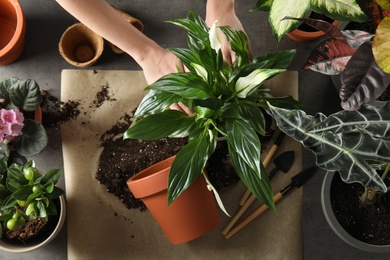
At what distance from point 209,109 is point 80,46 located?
1.85ft

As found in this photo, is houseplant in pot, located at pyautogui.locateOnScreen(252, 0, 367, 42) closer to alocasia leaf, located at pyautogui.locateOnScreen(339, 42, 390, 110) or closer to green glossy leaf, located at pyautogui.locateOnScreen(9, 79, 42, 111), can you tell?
alocasia leaf, located at pyautogui.locateOnScreen(339, 42, 390, 110)

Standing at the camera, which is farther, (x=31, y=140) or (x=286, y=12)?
(x=31, y=140)

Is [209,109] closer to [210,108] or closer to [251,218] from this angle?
[210,108]

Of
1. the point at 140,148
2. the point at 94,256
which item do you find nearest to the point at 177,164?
the point at 140,148

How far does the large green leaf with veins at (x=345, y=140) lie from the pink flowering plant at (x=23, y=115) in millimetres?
596

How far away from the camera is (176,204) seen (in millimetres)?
1075

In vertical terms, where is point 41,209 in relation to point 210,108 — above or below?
below

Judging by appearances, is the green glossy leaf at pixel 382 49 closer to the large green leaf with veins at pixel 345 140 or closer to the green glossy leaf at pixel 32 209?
the large green leaf with veins at pixel 345 140

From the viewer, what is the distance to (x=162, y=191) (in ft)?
3.40

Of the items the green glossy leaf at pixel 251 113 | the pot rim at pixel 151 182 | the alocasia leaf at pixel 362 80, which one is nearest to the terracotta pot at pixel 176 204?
the pot rim at pixel 151 182

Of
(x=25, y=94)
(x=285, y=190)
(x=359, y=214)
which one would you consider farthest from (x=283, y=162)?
(x=25, y=94)

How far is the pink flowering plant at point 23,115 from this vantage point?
1113 mm

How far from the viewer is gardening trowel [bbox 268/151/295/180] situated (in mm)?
1229

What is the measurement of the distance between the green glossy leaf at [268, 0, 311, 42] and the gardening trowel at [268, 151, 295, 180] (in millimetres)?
392
